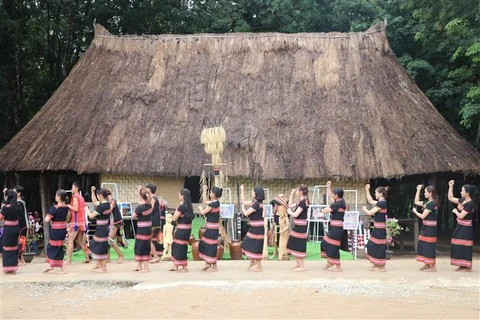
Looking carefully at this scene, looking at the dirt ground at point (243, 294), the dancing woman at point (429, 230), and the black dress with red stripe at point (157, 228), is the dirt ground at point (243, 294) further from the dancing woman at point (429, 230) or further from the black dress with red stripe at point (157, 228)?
the black dress with red stripe at point (157, 228)

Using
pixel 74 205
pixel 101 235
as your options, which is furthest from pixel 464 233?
pixel 74 205

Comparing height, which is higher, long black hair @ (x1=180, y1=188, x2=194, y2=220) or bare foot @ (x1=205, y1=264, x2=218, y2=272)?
long black hair @ (x1=180, y1=188, x2=194, y2=220)

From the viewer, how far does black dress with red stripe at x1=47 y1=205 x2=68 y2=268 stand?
1084 centimetres

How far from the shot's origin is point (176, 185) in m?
17.2

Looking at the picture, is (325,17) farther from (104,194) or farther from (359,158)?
(104,194)

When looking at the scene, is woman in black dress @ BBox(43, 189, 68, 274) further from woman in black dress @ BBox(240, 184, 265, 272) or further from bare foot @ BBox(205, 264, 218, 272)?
woman in black dress @ BBox(240, 184, 265, 272)

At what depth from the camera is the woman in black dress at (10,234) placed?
11.0m

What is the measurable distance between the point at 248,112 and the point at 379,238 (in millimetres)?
7227

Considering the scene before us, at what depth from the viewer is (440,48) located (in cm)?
1816

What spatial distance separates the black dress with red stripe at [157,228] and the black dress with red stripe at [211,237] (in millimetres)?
1664

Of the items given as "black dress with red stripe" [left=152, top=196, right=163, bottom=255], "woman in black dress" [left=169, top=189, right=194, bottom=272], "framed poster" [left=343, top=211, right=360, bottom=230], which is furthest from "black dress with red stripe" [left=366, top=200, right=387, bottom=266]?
"black dress with red stripe" [left=152, top=196, right=163, bottom=255]

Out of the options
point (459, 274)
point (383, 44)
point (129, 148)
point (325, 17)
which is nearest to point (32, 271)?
point (129, 148)

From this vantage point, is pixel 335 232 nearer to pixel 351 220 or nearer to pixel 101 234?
pixel 351 220

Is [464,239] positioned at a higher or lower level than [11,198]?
lower
